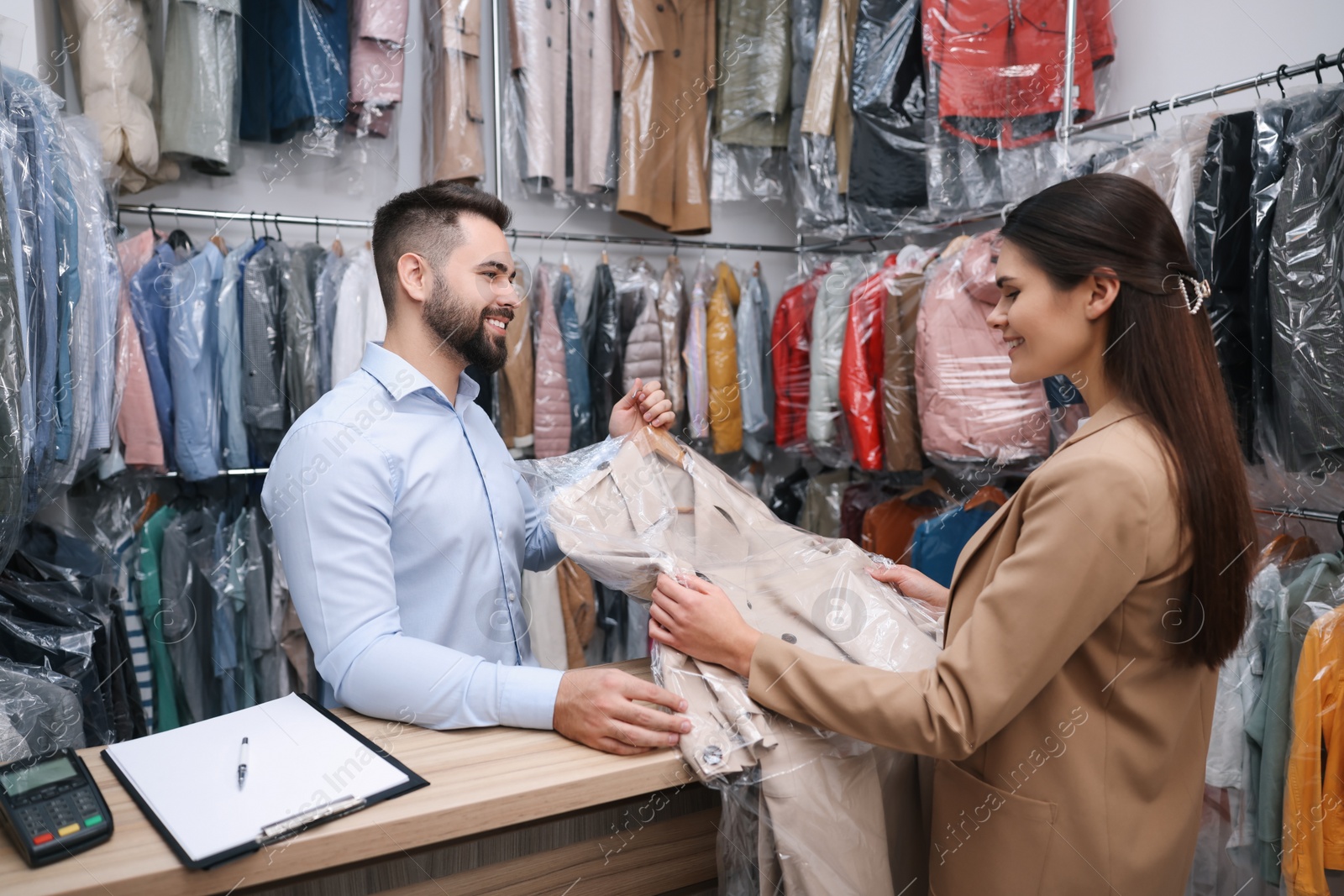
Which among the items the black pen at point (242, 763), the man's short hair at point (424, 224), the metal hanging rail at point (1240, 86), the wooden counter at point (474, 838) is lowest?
the wooden counter at point (474, 838)

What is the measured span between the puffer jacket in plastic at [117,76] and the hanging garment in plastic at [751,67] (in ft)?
7.63

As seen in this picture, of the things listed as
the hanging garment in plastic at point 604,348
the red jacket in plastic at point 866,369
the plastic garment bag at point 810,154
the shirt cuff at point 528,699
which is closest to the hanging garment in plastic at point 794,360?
the plastic garment bag at point 810,154

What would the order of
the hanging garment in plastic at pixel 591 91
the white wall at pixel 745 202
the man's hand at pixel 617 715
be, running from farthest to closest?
the hanging garment in plastic at pixel 591 91 < the white wall at pixel 745 202 < the man's hand at pixel 617 715

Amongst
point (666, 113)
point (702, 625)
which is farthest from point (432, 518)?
point (666, 113)

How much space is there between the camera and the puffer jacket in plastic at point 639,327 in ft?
12.5

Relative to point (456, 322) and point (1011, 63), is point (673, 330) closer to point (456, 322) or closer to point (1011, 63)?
point (1011, 63)

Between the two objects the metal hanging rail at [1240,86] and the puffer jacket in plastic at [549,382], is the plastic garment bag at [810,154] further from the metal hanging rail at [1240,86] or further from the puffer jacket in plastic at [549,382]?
the puffer jacket in plastic at [549,382]

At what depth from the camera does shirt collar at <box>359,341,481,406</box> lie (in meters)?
1.71

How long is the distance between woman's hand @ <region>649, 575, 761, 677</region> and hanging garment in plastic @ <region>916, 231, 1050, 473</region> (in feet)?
6.06

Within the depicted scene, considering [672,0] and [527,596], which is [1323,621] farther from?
[672,0]

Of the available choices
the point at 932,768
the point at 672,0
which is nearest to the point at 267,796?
the point at 932,768

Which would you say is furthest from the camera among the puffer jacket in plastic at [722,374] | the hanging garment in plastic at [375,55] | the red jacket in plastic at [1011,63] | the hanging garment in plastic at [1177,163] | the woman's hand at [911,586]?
the puffer jacket in plastic at [722,374]

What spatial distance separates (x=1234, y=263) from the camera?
2230mm

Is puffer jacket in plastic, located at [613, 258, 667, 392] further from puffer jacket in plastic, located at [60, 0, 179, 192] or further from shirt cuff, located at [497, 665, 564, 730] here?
shirt cuff, located at [497, 665, 564, 730]
